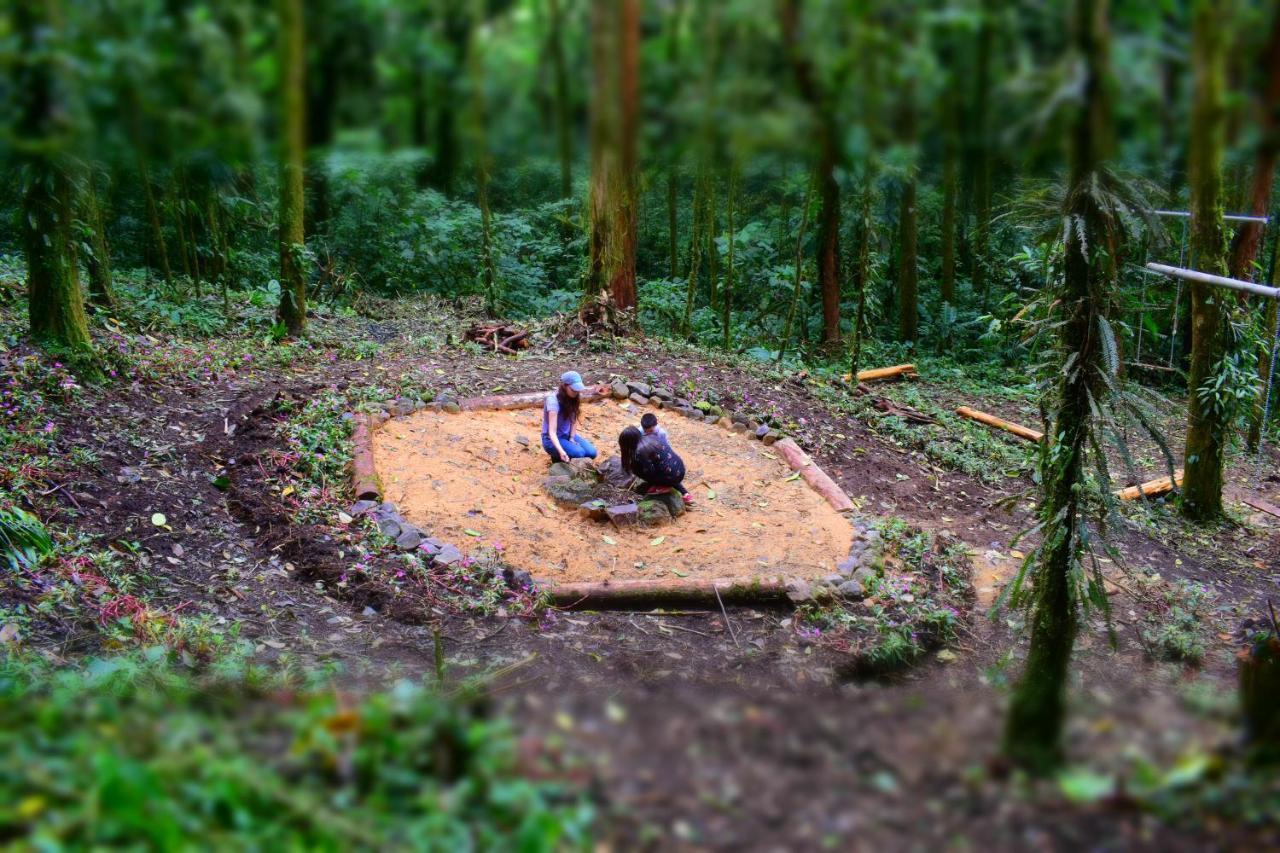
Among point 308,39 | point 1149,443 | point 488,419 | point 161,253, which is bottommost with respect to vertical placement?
point 1149,443

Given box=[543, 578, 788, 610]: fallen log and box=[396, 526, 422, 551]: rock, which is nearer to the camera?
box=[543, 578, 788, 610]: fallen log

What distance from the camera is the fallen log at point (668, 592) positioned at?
5.36 meters

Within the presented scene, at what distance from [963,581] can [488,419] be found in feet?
14.9

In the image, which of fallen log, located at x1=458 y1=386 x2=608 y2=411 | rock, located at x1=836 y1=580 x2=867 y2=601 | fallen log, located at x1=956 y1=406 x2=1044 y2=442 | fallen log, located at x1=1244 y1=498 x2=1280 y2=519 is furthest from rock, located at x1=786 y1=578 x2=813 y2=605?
fallen log, located at x1=1244 y1=498 x2=1280 y2=519

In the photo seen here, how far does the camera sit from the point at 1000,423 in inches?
403

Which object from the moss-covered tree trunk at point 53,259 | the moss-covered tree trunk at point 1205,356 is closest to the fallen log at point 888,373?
the moss-covered tree trunk at point 1205,356

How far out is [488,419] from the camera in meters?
8.23

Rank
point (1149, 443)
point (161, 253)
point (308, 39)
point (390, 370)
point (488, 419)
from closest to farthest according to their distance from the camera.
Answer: point (308, 39) < point (488, 419) < point (390, 370) < point (1149, 443) < point (161, 253)

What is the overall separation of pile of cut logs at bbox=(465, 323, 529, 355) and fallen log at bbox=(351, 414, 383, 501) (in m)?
2.94

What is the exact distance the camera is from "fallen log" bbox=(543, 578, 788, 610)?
5363 mm

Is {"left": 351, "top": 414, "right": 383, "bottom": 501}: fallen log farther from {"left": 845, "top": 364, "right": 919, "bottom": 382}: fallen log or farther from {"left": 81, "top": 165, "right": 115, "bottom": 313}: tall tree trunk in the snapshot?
{"left": 845, "top": 364, "right": 919, "bottom": 382}: fallen log

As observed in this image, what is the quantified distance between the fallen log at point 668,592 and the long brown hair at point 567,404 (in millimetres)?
2218

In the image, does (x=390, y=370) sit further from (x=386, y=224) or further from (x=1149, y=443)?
(x=1149, y=443)

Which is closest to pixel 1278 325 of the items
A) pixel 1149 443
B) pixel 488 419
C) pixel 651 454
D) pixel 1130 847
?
pixel 1149 443
